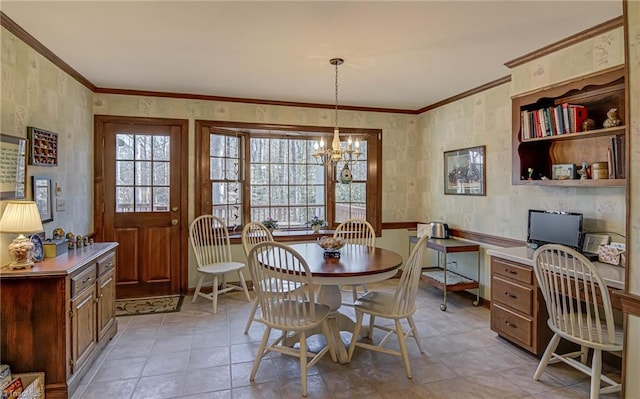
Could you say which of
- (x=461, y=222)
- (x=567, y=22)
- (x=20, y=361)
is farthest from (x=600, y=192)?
(x=20, y=361)

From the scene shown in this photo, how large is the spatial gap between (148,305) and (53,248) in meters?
1.79

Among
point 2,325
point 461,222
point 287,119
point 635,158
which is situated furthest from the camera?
point 287,119

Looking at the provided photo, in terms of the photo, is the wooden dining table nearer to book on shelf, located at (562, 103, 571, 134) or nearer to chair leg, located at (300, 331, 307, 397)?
chair leg, located at (300, 331, 307, 397)

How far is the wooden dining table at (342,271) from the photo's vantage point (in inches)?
103

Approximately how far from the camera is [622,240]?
2.73 metres

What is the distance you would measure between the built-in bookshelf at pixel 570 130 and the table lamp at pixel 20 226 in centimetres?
389

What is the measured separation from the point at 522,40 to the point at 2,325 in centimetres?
418

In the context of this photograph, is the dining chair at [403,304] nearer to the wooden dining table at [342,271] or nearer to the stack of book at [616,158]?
the wooden dining table at [342,271]

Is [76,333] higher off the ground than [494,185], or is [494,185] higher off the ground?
[494,185]

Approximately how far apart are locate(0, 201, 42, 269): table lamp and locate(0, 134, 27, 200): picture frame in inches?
8.6

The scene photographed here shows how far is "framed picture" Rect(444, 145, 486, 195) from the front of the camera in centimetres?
425

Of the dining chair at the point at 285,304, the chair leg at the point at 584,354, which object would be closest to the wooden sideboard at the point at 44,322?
A: the dining chair at the point at 285,304

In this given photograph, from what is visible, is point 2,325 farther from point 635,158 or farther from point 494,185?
point 494,185

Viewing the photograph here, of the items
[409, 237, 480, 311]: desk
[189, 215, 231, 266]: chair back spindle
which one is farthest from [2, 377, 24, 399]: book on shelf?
[409, 237, 480, 311]: desk
